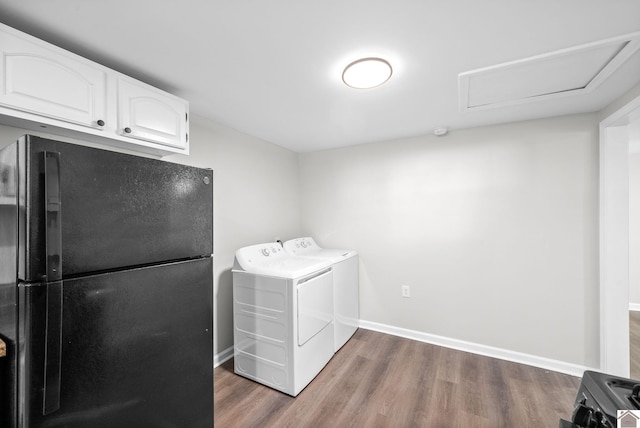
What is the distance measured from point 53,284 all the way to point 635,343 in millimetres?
4645

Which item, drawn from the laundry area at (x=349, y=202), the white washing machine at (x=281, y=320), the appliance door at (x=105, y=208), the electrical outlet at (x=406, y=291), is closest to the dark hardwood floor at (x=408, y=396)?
the laundry area at (x=349, y=202)

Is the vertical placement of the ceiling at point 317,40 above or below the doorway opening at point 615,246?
above

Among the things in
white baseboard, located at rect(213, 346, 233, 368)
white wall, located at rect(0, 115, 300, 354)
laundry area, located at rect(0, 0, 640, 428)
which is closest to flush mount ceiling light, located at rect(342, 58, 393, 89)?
laundry area, located at rect(0, 0, 640, 428)

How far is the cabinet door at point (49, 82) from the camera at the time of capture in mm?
1064

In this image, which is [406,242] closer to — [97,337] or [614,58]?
[614,58]

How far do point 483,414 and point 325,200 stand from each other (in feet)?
7.96

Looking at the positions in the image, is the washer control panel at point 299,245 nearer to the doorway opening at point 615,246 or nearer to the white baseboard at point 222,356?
the white baseboard at point 222,356

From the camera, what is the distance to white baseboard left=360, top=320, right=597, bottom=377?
2182mm

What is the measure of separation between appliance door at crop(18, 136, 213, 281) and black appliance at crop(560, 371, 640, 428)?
1528mm

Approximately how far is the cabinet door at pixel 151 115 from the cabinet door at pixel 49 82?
0.32 ft

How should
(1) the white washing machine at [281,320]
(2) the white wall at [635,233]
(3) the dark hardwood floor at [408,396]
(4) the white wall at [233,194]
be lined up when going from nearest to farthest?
1. (3) the dark hardwood floor at [408,396]
2. (1) the white washing machine at [281,320]
3. (4) the white wall at [233,194]
4. (2) the white wall at [635,233]

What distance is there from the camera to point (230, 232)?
245 centimetres

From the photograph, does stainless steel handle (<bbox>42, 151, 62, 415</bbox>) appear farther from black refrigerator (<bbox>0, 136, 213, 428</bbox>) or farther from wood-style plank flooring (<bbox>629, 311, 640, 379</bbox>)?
wood-style plank flooring (<bbox>629, 311, 640, 379</bbox>)

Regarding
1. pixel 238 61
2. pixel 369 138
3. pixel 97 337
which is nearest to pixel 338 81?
pixel 238 61
